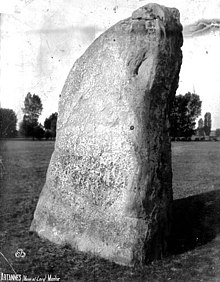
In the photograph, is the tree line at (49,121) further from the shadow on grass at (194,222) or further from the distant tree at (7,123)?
the shadow on grass at (194,222)

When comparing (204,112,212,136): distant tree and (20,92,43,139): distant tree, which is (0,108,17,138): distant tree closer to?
(20,92,43,139): distant tree

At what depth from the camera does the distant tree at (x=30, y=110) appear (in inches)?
407

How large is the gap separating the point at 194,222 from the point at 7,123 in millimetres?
6216

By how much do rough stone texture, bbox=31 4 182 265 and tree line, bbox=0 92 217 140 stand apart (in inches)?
33.4

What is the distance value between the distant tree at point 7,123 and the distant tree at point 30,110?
0.83 ft

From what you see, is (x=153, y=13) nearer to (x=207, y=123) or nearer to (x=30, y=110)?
(x=30, y=110)

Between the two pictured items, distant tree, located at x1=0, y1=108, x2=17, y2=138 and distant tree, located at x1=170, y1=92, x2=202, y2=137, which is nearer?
distant tree, located at x1=0, y1=108, x2=17, y2=138

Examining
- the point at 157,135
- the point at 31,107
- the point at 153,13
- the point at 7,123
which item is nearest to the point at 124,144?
the point at 157,135

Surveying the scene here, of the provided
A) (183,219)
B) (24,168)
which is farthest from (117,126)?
(24,168)

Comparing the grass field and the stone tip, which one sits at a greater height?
the stone tip

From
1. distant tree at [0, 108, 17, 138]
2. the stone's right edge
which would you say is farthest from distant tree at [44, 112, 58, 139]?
the stone's right edge

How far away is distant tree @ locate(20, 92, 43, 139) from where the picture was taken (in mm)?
10348

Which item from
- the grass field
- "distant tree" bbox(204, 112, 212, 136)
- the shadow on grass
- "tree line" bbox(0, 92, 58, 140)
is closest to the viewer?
the grass field

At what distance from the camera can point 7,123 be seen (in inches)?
491
